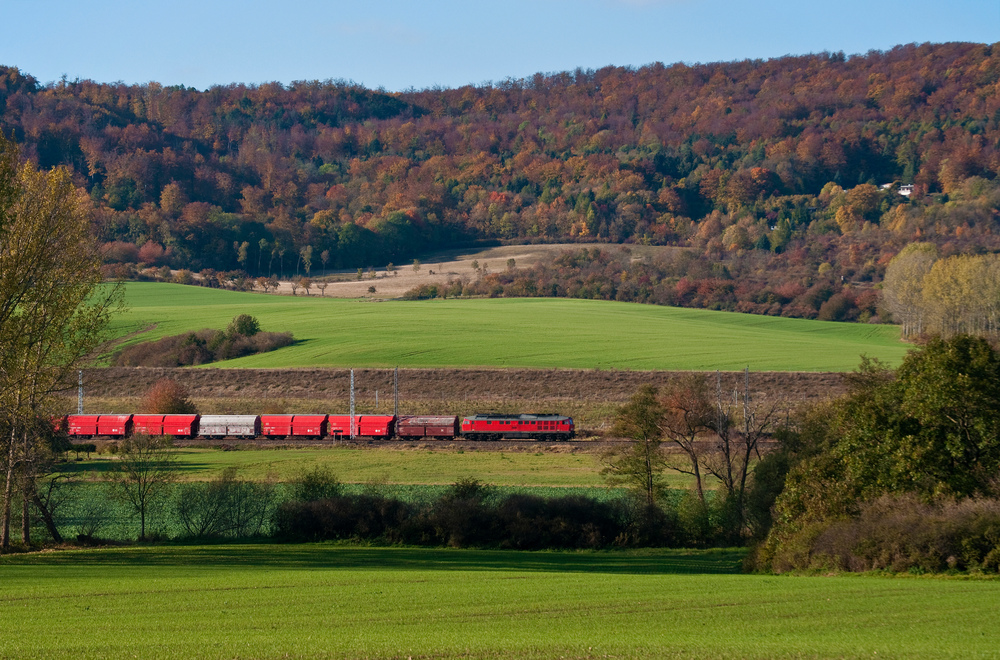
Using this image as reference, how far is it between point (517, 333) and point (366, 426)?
33.6m

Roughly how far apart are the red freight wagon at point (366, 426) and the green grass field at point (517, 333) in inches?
715

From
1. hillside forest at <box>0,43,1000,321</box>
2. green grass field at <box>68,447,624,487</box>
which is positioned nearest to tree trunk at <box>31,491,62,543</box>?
green grass field at <box>68,447,624,487</box>

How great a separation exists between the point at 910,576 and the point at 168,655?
61.6ft

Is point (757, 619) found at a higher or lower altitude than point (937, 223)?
lower

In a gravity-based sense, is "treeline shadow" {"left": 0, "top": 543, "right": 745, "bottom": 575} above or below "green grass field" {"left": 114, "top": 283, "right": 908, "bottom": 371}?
below

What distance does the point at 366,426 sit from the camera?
208 feet

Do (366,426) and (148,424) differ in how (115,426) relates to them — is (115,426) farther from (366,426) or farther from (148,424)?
(366,426)

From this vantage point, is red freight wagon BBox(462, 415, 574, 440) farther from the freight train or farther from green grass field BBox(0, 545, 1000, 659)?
green grass field BBox(0, 545, 1000, 659)

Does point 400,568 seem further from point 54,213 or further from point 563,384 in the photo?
point 563,384

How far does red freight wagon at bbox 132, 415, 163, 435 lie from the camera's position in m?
63.8

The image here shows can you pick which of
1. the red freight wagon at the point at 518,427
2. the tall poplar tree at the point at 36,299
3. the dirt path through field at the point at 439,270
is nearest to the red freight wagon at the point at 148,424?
the red freight wagon at the point at 518,427

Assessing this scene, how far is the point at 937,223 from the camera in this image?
6127 inches

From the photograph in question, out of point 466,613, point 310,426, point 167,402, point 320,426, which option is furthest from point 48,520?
point 167,402

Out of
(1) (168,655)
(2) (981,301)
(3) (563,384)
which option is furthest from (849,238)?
(1) (168,655)
